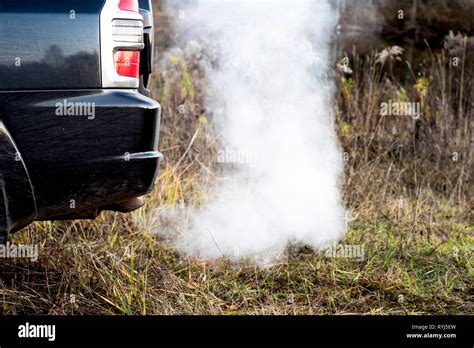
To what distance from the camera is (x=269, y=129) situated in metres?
6.33

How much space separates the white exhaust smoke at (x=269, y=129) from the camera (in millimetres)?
5188

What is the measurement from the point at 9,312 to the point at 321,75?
4048 millimetres

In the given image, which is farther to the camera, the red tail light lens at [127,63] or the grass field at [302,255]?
the grass field at [302,255]

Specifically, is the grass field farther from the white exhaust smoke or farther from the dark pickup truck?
the dark pickup truck

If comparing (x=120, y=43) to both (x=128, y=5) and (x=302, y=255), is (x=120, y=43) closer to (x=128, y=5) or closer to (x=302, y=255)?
(x=128, y=5)

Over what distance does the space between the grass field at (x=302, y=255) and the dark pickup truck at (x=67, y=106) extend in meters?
0.84

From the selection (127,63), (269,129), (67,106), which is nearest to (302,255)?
(269,129)

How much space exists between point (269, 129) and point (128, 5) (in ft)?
9.71

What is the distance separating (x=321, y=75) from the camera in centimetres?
715

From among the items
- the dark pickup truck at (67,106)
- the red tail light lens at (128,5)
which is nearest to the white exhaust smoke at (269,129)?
the dark pickup truck at (67,106)

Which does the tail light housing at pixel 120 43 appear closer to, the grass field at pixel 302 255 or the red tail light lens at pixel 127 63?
the red tail light lens at pixel 127 63

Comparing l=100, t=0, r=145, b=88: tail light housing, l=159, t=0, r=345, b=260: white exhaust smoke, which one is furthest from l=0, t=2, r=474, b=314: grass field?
l=100, t=0, r=145, b=88: tail light housing
